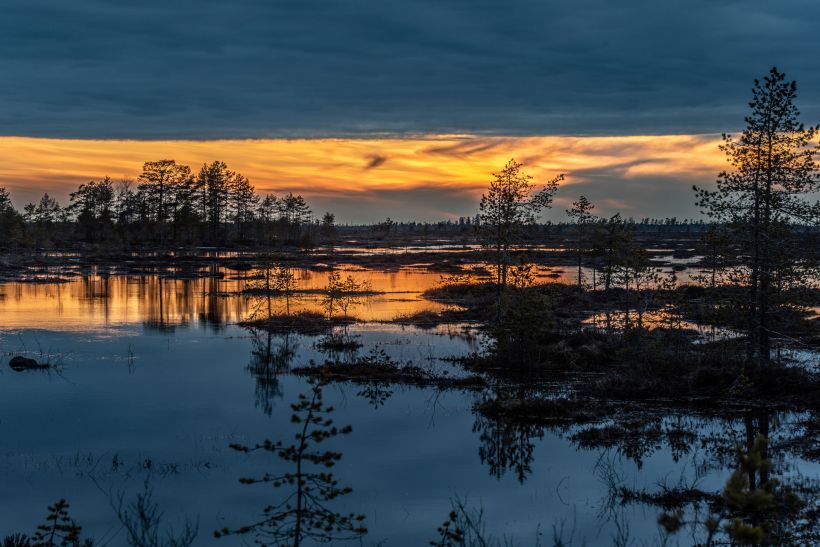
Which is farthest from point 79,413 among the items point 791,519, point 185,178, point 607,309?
point 185,178

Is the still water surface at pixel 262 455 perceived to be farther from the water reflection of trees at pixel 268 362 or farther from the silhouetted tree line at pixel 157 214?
the silhouetted tree line at pixel 157 214

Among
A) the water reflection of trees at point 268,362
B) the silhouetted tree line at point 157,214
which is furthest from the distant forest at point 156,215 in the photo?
the water reflection of trees at point 268,362

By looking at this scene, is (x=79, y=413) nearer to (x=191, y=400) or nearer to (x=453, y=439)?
(x=191, y=400)

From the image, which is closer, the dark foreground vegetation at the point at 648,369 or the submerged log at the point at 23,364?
the dark foreground vegetation at the point at 648,369

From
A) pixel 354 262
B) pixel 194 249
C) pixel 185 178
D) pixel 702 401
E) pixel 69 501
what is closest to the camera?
pixel 69 501

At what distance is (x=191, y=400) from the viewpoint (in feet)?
77.5

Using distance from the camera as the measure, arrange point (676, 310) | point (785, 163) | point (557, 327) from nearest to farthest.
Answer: point (785, 163), point (676, 310), point (557, 327)

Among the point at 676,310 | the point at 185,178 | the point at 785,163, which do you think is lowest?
the point at 676,310

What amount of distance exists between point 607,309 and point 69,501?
3708 cm

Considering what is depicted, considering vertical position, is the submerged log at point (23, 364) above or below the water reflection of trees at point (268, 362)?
above

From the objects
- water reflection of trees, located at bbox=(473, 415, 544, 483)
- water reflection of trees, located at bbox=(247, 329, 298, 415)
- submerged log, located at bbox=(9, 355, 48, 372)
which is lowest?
water reflection of trees, located at bbox=(473, 415, 544, 483)

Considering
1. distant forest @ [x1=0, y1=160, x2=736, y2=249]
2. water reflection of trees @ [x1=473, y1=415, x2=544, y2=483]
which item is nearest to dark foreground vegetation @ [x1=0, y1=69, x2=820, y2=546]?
water reflection of trees @ [x1=473, y1=415, x2=544, y2=483]

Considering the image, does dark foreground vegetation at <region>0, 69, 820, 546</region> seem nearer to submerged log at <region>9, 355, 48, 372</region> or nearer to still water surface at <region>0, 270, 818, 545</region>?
still water surface at <region>0, 270, 818, 545</region>

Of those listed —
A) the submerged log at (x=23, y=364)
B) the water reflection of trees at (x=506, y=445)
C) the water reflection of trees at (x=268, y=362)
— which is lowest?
the water reflection of trees at (x=506, y=445)
